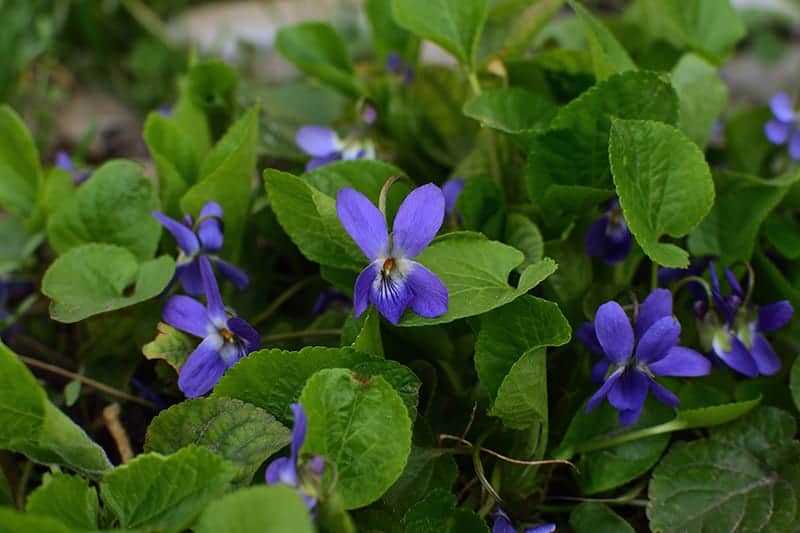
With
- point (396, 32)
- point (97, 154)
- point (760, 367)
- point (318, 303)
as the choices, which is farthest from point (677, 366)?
point (97, 154)

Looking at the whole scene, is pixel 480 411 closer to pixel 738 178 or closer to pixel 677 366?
pixel 677 366

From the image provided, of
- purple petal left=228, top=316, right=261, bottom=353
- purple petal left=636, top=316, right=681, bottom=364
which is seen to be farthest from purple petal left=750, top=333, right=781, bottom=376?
purple petal left=228, top=316, right=261, bottom=353

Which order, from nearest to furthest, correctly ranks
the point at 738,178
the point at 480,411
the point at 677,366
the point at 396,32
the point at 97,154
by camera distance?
the point at 677,366
the point at 480,411
the point at 738,178
the point at 396,32
the point at 97,154

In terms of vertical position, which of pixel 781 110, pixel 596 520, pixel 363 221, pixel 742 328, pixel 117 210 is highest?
pixel 363 221

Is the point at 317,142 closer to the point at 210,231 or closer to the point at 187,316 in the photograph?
the point at 210,231

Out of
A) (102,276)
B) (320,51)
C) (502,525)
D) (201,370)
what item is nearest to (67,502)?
(201,370)

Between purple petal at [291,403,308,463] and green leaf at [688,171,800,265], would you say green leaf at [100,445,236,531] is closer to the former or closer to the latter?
purple petal at [291,403,308,463]
